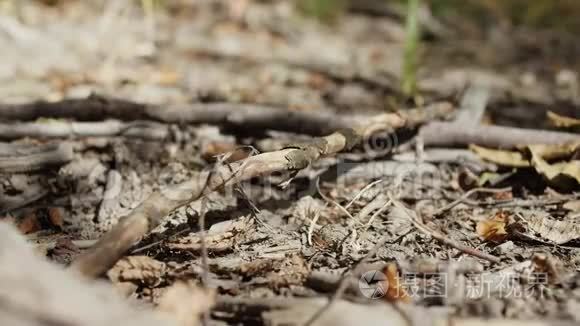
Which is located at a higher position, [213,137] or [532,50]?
[532,50]

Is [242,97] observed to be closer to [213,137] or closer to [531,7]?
[213,137]

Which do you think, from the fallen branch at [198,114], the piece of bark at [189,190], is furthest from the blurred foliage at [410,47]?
the piece of bark at [189,190]

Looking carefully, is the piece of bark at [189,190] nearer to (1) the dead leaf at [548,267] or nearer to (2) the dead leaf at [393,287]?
(2) the dead leaf at [393,287]

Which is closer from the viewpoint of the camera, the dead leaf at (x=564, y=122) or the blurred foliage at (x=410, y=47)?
the dead leaf at (x=564, y=122)

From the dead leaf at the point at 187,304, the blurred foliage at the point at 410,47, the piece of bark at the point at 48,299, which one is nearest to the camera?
the piece of bark at the point at 48,299

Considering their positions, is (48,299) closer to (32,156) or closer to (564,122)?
(32,156)

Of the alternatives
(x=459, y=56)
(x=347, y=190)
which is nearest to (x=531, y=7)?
(x=459, y=56)
